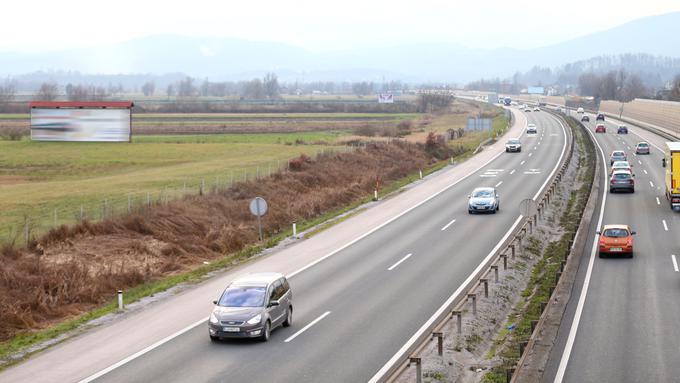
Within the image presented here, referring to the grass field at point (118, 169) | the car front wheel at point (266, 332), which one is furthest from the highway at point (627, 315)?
the grass field at point (118, 169)

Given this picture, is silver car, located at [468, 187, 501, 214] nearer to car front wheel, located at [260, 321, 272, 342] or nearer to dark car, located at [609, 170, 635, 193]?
dark car, located at [609, 170, 635, 193]

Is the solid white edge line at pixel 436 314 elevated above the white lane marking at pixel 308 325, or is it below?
above

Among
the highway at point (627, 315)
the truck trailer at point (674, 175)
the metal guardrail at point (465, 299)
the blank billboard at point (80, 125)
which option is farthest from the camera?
the blank billboard at point (80, 125)

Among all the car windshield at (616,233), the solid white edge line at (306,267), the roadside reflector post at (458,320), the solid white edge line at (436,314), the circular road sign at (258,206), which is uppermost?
the circular road sign at (258,206)

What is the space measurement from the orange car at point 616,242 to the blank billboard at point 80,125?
221ft

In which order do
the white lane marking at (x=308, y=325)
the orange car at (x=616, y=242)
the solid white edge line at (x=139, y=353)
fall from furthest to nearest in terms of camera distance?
the orange car at (x=616, y=242) < the white lane marking at (x=308, y=325) < the solid white edge line at (x=139, y=353)

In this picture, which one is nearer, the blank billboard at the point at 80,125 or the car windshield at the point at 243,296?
the car windshield at the point at 243,296

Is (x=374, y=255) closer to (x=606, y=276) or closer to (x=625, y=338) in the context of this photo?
(x=606, y=276)

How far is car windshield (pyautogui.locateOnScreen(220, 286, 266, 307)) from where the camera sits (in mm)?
22562

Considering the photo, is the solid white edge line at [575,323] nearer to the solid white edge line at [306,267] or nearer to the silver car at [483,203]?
the silver car at [483,203]

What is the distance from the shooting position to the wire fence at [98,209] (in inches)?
1475

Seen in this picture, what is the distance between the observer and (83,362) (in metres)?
21.0

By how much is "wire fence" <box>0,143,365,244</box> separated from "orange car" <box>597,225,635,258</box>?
19.8 metres

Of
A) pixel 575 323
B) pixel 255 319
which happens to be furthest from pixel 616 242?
pixel 255 319
